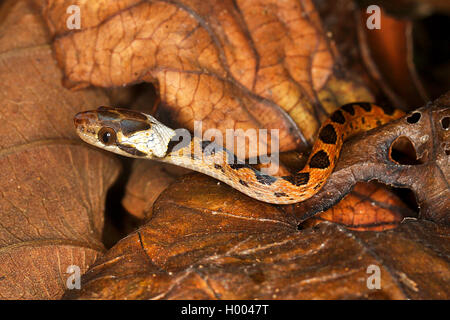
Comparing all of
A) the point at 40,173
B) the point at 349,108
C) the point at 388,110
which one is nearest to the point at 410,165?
the point at 349,108

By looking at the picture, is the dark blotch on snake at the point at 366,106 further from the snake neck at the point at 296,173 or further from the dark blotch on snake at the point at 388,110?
the dark blotch on snake at the point at 388,110

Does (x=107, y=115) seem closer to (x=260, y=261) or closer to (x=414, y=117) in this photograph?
(x=260, y=261)

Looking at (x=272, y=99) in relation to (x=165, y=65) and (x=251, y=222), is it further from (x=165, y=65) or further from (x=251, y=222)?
(x=251, y=222)

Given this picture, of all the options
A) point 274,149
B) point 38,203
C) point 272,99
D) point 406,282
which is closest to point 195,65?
point 272,99

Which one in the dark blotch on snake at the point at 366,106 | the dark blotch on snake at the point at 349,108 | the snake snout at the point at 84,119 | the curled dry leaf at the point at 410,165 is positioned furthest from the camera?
the dark blotch on snake at the point at 366,106

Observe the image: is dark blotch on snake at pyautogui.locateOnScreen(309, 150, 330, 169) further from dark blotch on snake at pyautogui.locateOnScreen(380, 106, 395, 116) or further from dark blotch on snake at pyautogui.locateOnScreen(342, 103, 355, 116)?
dark blotch on snake at pyautogui.locateOnScreen(380, 106, 395, 116)

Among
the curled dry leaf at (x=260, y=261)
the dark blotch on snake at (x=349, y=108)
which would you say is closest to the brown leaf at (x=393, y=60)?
the dark blotch on snake at (x=349, y=108)
